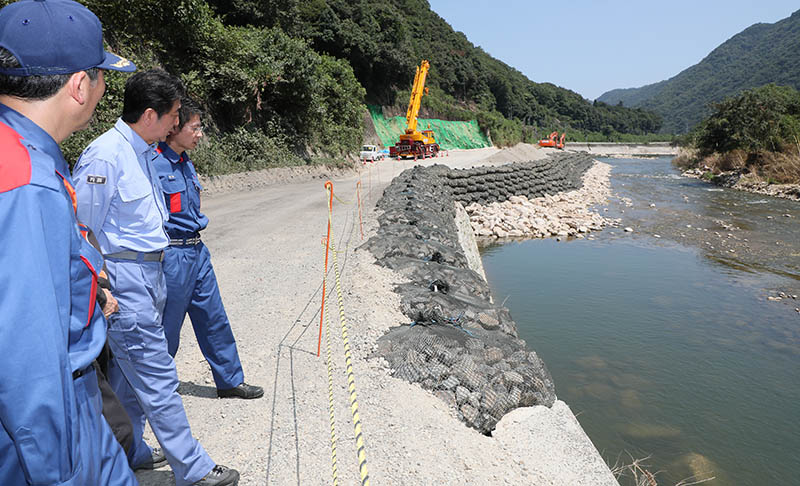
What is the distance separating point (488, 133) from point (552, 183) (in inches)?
1168

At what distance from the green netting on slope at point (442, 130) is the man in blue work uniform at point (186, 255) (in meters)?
29.9

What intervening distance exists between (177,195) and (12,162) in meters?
1.58

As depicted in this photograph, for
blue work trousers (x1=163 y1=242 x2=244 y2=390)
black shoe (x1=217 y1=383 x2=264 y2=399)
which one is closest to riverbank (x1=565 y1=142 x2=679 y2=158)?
black shoe (x1=217 y1=383 x2=264 y2=399)

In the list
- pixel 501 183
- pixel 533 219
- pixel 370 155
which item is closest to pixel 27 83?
pixel 533 219

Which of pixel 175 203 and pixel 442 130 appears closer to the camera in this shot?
pixel 175 203

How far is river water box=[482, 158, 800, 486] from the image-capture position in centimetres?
453

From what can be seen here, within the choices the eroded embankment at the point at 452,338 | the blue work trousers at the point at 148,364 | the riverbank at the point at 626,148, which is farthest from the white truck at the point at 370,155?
the riverbank at the point at 626,148

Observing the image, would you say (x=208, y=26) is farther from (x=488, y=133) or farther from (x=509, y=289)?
(x=488, y=133)

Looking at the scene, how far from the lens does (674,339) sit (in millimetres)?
6766

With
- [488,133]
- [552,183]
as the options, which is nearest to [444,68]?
[488,133]

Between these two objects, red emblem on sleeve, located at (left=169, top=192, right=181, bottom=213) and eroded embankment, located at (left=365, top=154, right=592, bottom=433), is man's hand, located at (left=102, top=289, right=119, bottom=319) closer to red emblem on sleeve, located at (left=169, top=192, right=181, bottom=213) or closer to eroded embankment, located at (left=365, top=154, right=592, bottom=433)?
red emblem on sleeve, located at (left=169, top=192, right=181, bottom=213)

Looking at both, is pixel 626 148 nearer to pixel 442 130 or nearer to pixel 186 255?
pixel 442 130

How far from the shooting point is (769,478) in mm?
4117

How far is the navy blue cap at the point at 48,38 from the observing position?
111cm
